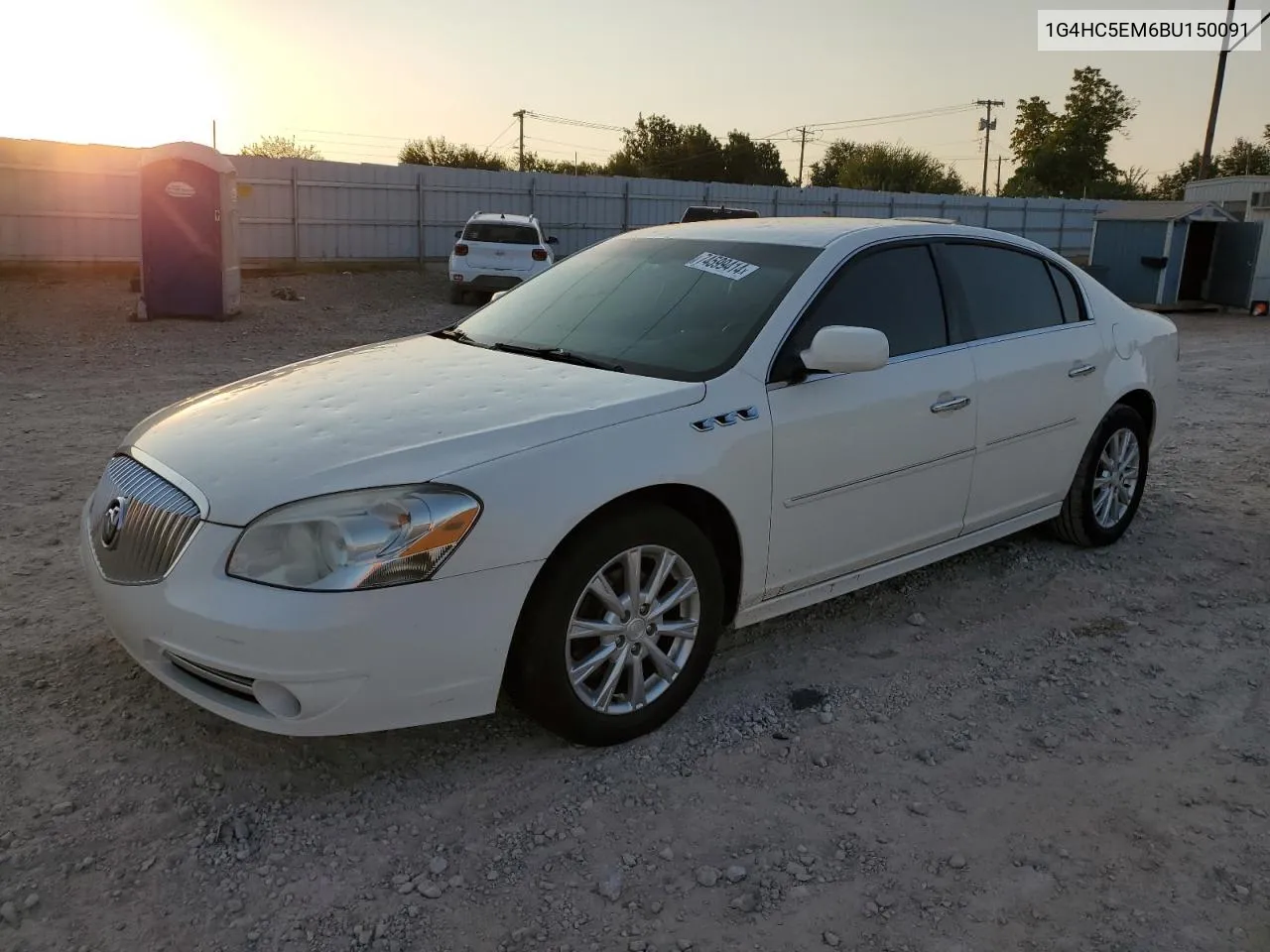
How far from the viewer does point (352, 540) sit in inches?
111

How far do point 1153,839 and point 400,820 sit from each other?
206cm

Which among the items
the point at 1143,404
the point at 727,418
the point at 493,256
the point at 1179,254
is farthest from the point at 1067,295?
the point at 1179,254

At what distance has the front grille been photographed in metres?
2.99

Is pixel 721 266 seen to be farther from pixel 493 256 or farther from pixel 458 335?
pixel 493 256

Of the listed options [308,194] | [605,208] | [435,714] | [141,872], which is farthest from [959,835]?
[605,208]

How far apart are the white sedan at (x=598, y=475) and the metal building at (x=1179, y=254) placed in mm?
17264

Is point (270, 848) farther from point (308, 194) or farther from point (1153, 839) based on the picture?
point (308, 194)

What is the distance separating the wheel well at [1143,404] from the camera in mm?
5340

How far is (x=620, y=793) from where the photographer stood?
3104 millimetres

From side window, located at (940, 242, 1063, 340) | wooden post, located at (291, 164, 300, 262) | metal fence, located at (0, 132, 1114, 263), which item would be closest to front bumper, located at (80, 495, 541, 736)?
side window, located at (940, 242, 1063, 340)

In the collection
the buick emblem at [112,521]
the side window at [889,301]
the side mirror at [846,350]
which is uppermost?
the side window at [889,301]

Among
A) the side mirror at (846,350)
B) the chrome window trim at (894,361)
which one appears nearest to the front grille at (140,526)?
the chrome window trim at (894,361)

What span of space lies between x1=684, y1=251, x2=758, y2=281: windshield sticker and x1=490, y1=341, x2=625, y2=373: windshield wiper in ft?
2.14

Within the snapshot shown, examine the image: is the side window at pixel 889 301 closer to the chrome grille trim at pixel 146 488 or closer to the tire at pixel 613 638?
the tire at pixel 613 638
